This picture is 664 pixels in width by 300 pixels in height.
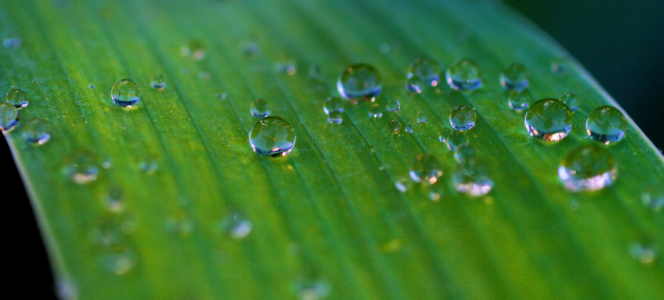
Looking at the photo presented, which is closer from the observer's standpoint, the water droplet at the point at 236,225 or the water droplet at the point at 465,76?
the water droplet at the point at 236,225

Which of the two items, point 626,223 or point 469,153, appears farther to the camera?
point 469,153

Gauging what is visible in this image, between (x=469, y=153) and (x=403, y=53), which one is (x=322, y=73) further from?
(x=469, y=153)

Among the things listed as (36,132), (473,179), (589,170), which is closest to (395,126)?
(473,179)

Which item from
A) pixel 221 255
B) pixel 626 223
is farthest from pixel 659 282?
pixel 221 255

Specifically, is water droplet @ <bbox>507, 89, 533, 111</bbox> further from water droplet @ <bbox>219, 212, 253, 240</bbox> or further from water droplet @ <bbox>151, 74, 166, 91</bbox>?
water droplet @ <bbox>151, 74, 166, 91</bbox>

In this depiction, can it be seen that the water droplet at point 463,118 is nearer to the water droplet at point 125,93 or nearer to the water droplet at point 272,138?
the water droplet at point 272,138

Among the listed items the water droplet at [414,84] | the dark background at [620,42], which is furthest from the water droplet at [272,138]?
the dark background at [620,42]
